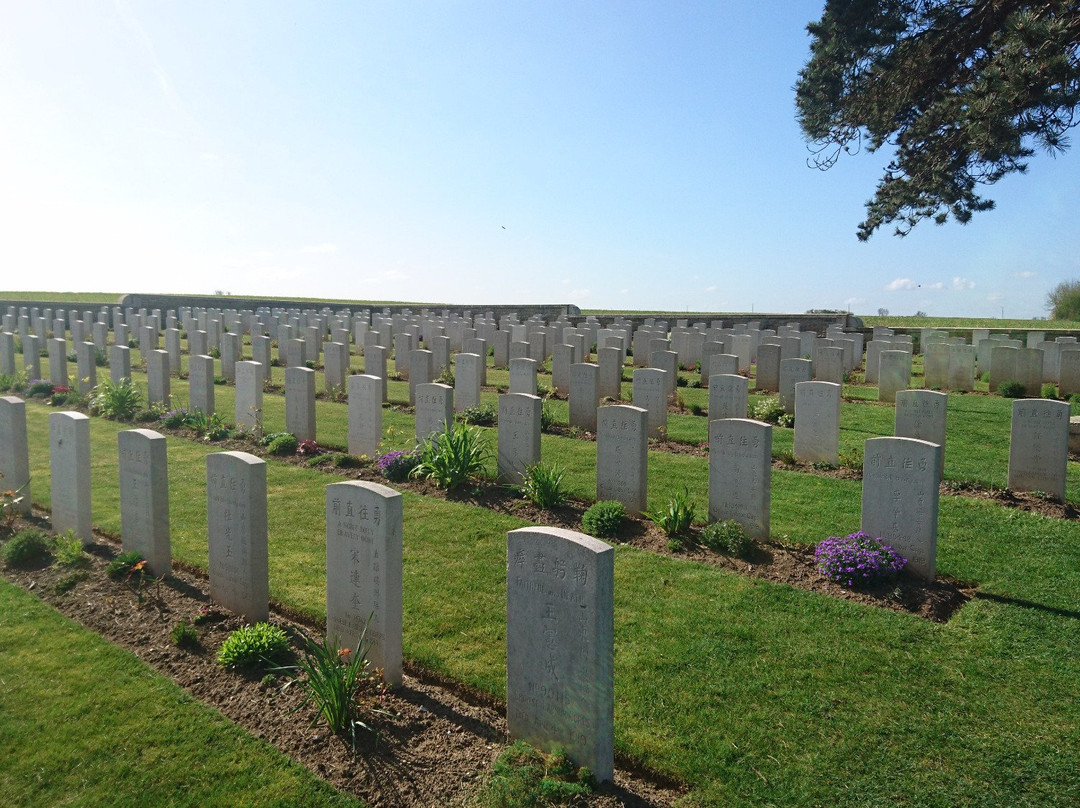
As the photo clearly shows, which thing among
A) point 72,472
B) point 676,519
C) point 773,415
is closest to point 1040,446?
point 676,519

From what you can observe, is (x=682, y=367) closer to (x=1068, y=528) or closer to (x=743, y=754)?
(x=1068, y=528)

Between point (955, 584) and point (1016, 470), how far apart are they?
313 centimetres

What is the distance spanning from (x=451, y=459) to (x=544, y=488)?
4.66ft

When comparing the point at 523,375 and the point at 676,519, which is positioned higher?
the point at 523,375

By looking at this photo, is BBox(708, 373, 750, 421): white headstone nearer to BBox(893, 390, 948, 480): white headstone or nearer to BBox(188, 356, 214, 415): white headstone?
BBox(893, 390, 948, 480): white headstone

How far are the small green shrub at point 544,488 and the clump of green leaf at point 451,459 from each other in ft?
3.12

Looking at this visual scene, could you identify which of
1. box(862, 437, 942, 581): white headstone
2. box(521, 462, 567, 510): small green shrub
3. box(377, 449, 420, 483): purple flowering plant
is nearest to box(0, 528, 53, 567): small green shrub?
box(377, 449, 420, 483): purple flowering plant

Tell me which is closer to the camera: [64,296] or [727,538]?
[727,538]

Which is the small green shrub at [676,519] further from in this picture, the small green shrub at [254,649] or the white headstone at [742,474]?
the small green shrub at [254,649]

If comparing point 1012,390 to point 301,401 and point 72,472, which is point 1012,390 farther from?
point 72,472

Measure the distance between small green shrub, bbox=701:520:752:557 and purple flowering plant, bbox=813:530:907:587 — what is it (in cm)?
74

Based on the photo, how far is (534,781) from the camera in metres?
3.99

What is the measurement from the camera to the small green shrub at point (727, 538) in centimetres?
743

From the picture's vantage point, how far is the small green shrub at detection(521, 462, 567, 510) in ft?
29.0
